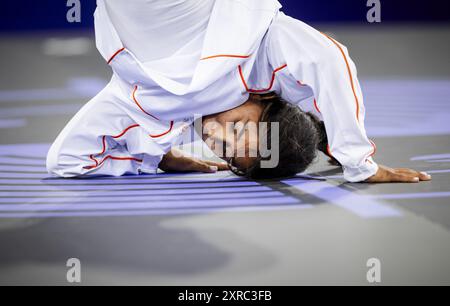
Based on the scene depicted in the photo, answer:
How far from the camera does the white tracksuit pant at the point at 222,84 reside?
2092 mm

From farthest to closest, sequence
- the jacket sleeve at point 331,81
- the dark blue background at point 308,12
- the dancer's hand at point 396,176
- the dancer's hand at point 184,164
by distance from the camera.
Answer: the dark blue background at point 308,12, the dancer's hand at point 184,164, the dancer's hand at point 396,176, the jacket sleeve at point 331,81

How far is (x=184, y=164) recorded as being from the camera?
2568mm

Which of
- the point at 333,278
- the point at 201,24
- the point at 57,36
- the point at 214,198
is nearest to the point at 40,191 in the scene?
the point at 214,198

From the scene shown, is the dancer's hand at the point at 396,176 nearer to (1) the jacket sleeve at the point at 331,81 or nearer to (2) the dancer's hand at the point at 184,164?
(1) the jacket sleeve at the point at 331,81

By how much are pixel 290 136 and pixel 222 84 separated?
Answer: 0.92ft

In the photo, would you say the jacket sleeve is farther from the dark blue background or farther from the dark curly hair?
the dark blue background

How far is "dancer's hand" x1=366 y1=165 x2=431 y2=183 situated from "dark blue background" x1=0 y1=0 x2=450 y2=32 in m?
4.85

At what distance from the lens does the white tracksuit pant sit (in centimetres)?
209

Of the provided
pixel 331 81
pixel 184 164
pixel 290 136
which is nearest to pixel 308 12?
pixel 184 164

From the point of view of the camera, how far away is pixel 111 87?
2.42m

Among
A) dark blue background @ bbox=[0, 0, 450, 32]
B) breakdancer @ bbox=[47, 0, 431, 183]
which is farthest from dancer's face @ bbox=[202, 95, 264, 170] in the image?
dark blue background @ bbox=[0, 0, 450, 32]

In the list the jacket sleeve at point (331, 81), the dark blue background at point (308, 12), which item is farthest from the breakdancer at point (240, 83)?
the dark blue background at point (308, 12)

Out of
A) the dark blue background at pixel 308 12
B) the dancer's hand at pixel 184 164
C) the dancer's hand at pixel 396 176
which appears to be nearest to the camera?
the dancer's hand at pixel 396 176

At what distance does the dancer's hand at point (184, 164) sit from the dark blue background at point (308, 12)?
4373mm
